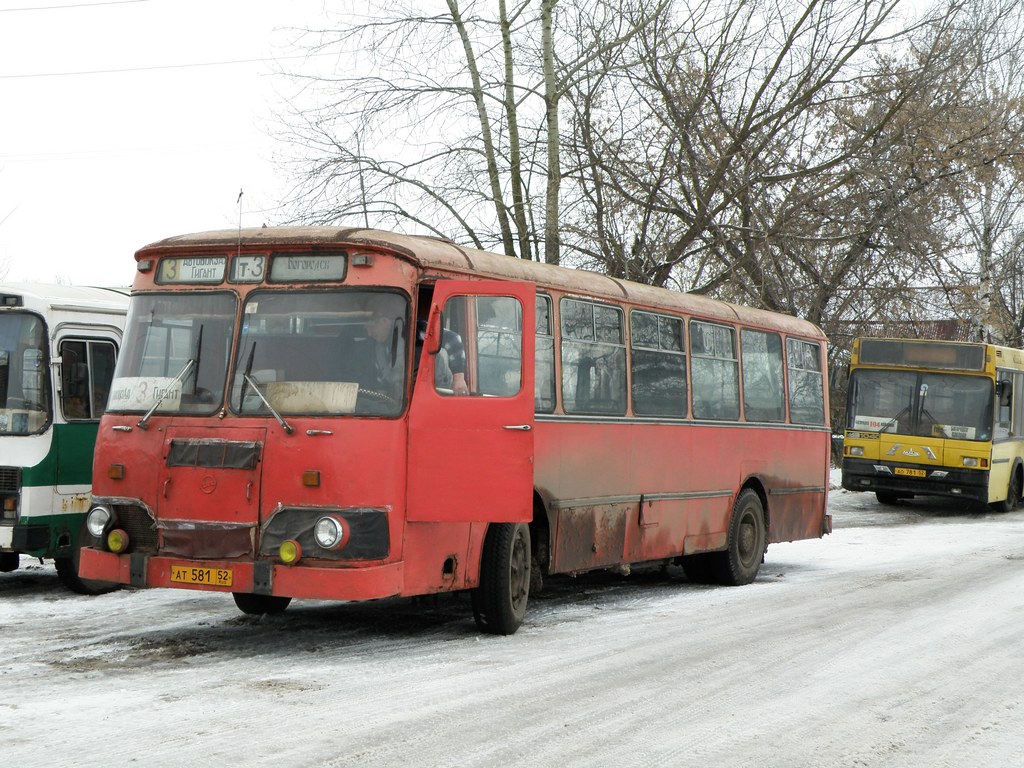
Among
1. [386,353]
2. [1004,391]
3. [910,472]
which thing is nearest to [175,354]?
[386,353]

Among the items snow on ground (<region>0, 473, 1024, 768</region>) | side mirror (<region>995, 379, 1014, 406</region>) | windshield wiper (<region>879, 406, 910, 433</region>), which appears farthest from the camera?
windshield wiper (<region>879, 406, 910, 433</region>)

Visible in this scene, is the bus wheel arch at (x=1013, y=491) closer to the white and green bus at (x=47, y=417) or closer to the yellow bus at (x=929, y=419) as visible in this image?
the yellow bus at (x=929, y=419)

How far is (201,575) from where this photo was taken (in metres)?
8.89

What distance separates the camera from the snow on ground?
6.53m

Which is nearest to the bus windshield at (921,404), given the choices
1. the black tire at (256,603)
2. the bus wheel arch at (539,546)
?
the bus wheel arch at (539,546)

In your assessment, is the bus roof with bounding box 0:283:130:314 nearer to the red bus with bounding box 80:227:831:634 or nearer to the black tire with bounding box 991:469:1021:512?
the red bus with bounding box 80:227:831:634

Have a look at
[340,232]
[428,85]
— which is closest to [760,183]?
[428,85]

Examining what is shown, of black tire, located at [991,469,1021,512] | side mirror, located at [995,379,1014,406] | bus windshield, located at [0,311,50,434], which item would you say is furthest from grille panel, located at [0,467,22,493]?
black tire, located at [991,469,1021,512]

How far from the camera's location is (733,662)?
901 centimetres

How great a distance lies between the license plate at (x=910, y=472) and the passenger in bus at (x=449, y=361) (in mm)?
17344

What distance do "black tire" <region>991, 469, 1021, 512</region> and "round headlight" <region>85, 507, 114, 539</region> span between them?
2059cm

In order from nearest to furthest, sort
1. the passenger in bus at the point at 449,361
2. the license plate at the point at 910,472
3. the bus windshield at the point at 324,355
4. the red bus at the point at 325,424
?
the red bus at the point at 325,424 → the bus windshield at the point at 324,355 → the passenger in bus at the point at 449,361 → the license plate at the point at 910,472

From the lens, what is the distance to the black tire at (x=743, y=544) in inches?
554

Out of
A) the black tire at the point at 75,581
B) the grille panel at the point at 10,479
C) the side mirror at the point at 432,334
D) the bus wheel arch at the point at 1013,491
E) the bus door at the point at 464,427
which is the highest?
the side mirror at the point at 432,334
